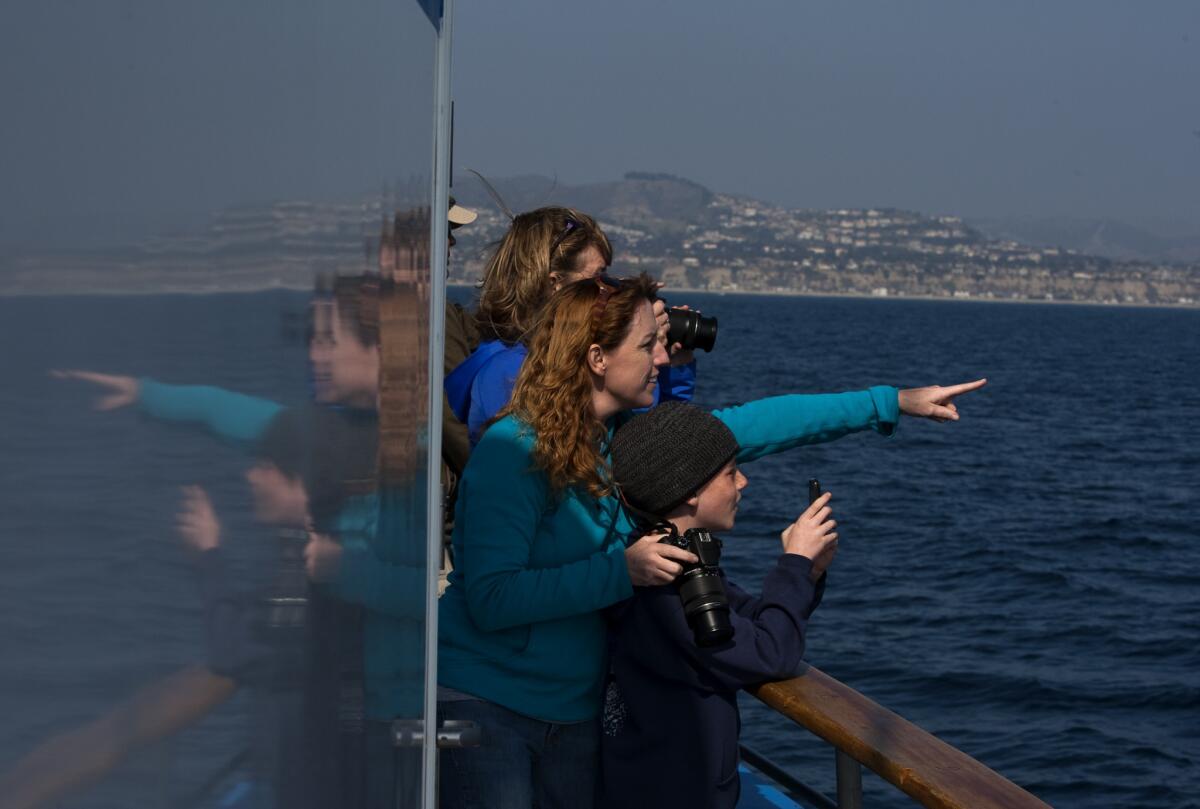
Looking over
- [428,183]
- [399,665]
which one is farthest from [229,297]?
[428,183]

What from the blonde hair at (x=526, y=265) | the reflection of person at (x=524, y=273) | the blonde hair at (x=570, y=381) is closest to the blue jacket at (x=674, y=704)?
the blonde hair at (x=570, y=381)

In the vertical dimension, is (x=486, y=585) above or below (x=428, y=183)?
below

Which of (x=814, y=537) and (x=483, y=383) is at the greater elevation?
(x=483, y=383)

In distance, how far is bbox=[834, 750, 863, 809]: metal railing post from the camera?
2.18m

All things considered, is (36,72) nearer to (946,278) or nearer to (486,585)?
(486,585)

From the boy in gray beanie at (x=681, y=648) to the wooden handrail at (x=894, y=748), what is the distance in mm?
55

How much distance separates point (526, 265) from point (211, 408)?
7.13 feet

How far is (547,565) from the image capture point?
210cm

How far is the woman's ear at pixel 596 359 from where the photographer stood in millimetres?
2180

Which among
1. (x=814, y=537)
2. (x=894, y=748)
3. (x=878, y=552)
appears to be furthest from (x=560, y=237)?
(x=878, y=552)

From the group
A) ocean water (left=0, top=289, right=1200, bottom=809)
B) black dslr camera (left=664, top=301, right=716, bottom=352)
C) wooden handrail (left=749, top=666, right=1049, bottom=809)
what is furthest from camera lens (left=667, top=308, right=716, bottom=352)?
ocean water (left=0, top=289, right=1200, bottom=809)

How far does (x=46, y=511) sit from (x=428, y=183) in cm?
118

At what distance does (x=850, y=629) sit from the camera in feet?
50.2

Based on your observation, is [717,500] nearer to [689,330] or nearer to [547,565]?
[547,565]
